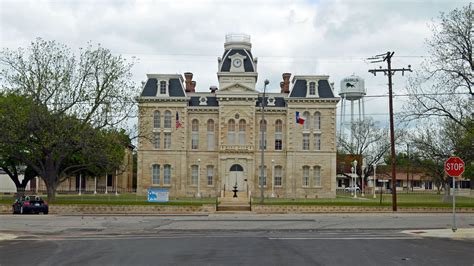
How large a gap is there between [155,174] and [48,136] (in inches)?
1053

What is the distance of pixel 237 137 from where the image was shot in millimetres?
66500

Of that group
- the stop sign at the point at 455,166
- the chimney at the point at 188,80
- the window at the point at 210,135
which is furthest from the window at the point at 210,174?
the stop sign at the point at 455,166

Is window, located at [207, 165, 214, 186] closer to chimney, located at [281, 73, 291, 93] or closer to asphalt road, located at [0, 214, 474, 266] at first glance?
chimney, located at [281, 73, 291, 93]

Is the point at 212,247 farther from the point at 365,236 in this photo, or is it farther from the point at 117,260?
the point at 365,236

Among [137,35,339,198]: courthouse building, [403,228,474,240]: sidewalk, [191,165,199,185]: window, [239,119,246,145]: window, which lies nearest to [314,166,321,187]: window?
[137,35,339,198]: courthouse building

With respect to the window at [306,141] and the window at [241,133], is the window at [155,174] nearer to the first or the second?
the window at [241,133]

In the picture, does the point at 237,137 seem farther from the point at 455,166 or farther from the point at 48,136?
the point at 455,166

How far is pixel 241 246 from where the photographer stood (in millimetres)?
18812

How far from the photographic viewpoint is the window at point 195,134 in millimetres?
67625

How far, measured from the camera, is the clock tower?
65500 mm

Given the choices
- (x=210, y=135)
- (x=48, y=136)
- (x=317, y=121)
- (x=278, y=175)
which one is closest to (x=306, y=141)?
(x=317, y=121)

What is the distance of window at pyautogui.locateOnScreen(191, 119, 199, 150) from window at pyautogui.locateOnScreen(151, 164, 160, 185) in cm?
459

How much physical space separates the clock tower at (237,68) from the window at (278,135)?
17.4 ft

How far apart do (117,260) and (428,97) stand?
27.0 meters
